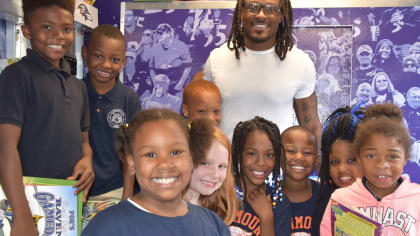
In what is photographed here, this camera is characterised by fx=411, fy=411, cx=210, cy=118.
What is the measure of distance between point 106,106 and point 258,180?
1.01m

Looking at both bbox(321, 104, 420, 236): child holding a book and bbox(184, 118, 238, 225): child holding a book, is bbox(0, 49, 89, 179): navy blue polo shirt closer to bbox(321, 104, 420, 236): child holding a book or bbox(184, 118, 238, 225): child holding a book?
bbox(184, 118, 238, 225): child holding a book

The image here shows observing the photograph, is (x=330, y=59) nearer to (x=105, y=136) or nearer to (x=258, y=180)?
(x=258, y=180)

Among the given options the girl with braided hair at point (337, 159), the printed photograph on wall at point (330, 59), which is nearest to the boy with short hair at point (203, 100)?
the girl with braided hair at point (337, 159)

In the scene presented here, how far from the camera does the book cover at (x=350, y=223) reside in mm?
1792

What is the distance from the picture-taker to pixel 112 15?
416cm

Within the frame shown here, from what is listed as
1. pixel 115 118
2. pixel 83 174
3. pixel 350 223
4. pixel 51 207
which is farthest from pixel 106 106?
pixel 350 223

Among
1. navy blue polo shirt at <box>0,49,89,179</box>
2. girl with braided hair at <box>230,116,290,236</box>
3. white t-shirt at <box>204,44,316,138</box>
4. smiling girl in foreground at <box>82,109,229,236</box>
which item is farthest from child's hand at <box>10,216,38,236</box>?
white t-shirt at <box>204,44,316,138</box>

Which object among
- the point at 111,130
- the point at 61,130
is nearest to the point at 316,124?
the point at 111,130

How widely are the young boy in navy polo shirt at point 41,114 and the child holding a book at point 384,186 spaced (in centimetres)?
134

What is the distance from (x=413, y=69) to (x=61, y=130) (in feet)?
10.4

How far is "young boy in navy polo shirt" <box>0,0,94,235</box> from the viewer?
68.7 inches

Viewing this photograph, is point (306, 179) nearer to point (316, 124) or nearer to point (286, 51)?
point (316, 124)

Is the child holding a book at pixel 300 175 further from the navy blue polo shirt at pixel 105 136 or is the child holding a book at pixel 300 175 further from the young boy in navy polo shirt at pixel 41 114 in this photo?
the young boy in navy polo shirt at pixel 41 114

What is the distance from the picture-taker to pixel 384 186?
6.54 feet
